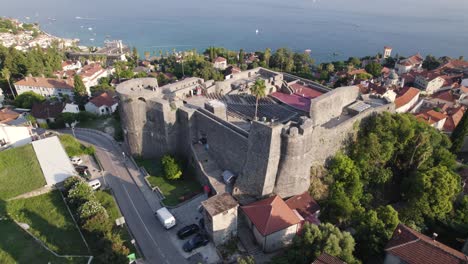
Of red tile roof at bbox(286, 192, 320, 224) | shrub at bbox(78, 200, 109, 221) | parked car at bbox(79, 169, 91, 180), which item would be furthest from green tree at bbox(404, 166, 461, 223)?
parked car at bbox(79, 169, 91, 180)

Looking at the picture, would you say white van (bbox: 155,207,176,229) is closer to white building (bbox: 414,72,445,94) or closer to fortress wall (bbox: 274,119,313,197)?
fortress wall (bbox: 274,119,313,197)

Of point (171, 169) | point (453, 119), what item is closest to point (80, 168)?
point (171, 169)

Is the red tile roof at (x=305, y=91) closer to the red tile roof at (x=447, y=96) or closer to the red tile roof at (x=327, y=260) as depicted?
the red tile roof at (x=327, y=260)

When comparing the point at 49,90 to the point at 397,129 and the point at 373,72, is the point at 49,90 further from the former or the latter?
the point at 373,72

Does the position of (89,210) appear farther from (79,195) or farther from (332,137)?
(332,137)

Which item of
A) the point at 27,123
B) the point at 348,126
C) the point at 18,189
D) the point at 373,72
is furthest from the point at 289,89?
the point at 373,72
